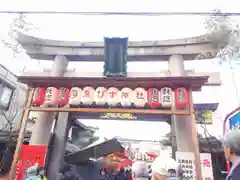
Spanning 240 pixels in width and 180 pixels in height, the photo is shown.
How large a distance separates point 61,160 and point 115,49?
5.47 m

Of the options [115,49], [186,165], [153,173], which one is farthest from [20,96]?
[153,173]

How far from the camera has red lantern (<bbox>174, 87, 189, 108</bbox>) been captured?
7.15 metres

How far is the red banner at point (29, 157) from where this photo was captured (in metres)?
7.28

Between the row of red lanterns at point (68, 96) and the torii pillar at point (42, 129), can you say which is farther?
the torii pillar at point (42, 129)

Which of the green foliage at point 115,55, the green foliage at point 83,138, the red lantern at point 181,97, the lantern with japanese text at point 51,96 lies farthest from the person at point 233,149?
the green foliage at point 83,138

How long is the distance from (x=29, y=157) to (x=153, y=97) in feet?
16.1

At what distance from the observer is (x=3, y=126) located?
1220 cm

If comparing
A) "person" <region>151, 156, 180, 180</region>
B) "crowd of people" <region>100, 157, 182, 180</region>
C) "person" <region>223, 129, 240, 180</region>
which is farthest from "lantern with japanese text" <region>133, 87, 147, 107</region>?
"person" <region>223, 129, 240, 180</region>

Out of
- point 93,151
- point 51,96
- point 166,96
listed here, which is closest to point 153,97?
point 166,96

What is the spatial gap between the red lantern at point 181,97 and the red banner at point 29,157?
16.6 feet

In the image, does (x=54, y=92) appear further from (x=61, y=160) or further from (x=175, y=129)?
(x=175, y=129)

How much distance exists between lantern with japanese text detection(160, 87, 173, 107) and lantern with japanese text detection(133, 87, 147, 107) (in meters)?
0.61

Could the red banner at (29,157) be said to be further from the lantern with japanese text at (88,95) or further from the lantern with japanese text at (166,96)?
the lantern with japanese text at (166,96)

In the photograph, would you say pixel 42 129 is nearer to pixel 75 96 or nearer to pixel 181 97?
pixel 75 96
